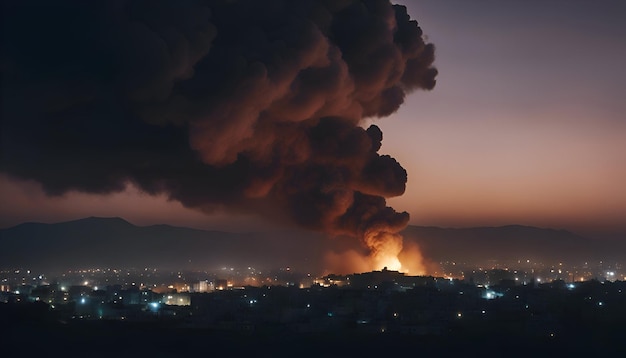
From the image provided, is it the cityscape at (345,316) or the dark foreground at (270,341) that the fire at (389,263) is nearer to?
the cityscape at (345,316)

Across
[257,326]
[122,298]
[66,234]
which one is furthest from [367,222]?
[66,234]

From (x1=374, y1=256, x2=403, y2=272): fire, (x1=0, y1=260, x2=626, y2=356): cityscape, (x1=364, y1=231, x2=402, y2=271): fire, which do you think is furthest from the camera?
(x1=374, y1=256, x2=403, y2=272): fire

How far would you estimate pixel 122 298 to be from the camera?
65062 millimetres

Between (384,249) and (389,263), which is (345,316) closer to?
(384,249)

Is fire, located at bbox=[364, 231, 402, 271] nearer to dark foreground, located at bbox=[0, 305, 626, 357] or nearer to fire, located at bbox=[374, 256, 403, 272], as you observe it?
fire, located at bbox=[374, 256, 403, 272]

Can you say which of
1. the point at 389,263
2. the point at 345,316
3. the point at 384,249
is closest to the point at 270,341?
the point at 345,316

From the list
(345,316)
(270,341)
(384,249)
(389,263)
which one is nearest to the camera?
(270,341)

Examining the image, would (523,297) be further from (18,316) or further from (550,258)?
(550,258)

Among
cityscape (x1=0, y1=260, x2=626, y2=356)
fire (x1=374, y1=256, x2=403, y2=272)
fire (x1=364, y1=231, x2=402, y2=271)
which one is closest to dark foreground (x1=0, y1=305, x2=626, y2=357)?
cityscape (x1=0, y1=260, x2=626, y2=356)

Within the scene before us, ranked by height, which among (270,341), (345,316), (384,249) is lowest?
(270,341)

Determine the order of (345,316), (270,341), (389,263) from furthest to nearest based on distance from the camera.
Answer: (389,263) < (345,316) < (270,341)

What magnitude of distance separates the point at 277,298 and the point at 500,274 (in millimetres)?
45258

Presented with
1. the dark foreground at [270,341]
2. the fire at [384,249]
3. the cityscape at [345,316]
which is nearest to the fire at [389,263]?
the fire at [384,249]

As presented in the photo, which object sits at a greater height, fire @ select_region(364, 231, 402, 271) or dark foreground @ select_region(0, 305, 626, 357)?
fire @ select_region(364, 231, 402, 271)
